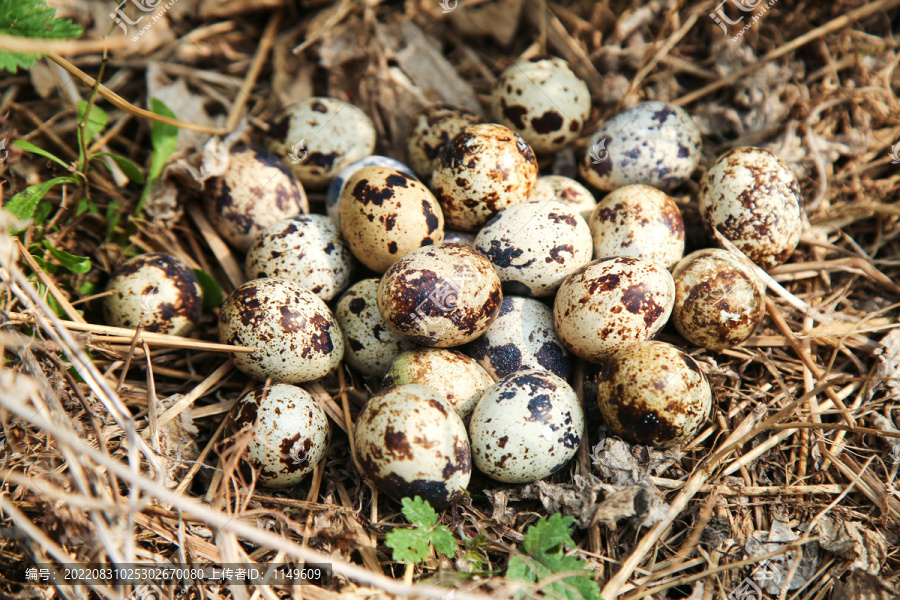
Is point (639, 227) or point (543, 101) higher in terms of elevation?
point (543, 101)

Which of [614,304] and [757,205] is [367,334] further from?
[757,205]

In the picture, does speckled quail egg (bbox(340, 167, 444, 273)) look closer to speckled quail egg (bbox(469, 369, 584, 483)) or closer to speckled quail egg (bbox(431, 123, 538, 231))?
speckled quail egg (bbox(431, 123, 538, 231))

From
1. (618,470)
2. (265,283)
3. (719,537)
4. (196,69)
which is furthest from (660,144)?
(196,69)


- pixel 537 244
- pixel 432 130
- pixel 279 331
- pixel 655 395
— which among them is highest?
pixel 432 130

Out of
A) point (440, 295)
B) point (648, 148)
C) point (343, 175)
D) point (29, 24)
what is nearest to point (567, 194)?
point (648, 148)

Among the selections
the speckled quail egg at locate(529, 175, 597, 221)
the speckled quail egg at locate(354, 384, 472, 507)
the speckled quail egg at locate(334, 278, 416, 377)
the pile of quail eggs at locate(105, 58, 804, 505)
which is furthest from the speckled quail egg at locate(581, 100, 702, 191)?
the speckled quail egg at locate(354, 384, 472, 507)

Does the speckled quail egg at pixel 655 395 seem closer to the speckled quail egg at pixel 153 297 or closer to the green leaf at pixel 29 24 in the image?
the speckled quail egg at pixel 153 297
